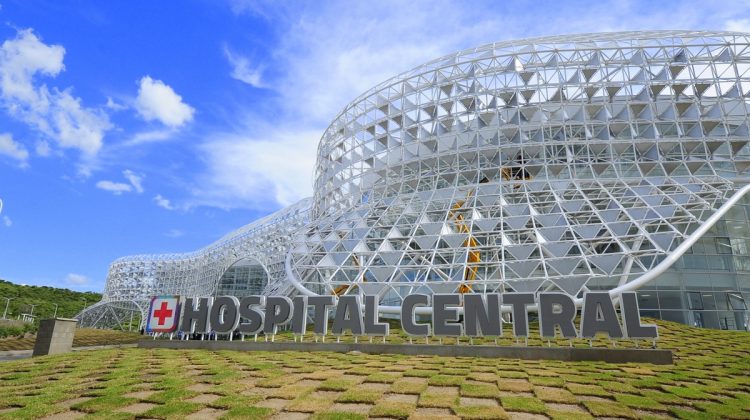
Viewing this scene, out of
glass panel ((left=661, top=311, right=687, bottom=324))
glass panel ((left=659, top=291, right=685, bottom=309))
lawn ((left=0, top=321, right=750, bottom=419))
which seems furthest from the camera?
glass panel ((left=659, top=291, right=685, bottom=309))

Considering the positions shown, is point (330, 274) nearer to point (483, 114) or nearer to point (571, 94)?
point (483, 114)

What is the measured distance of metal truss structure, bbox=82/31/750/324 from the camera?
26969mm

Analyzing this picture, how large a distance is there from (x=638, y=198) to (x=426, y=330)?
59.3ft

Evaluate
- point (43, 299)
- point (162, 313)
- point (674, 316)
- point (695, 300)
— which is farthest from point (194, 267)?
point (695, 300)

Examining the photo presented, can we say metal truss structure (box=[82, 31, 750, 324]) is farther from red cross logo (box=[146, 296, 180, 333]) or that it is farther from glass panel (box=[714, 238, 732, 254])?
red cross logo (box=[146, 296, 180, 333])

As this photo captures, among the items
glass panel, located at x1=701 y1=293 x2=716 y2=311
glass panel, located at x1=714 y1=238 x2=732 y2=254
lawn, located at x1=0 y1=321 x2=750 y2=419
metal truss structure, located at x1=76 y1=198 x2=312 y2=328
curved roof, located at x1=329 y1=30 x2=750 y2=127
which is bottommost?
lawn, located at x1=0 y1=321 x2=750 y2=419

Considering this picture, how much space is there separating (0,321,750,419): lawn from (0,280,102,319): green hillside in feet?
278

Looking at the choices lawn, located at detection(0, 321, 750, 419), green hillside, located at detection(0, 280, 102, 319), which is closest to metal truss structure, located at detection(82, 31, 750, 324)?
lawn, located at detection(0, 321, 750, 419)

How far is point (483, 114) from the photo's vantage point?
36312 mm

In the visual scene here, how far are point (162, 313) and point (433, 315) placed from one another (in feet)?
51.8

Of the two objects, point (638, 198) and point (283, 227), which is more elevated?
point (283, 227)

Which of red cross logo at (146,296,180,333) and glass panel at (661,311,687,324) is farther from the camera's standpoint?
glass panel at (661,311,687,324)

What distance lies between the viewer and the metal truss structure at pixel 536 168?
2697cm

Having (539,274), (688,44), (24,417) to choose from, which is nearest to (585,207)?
(539,274)
